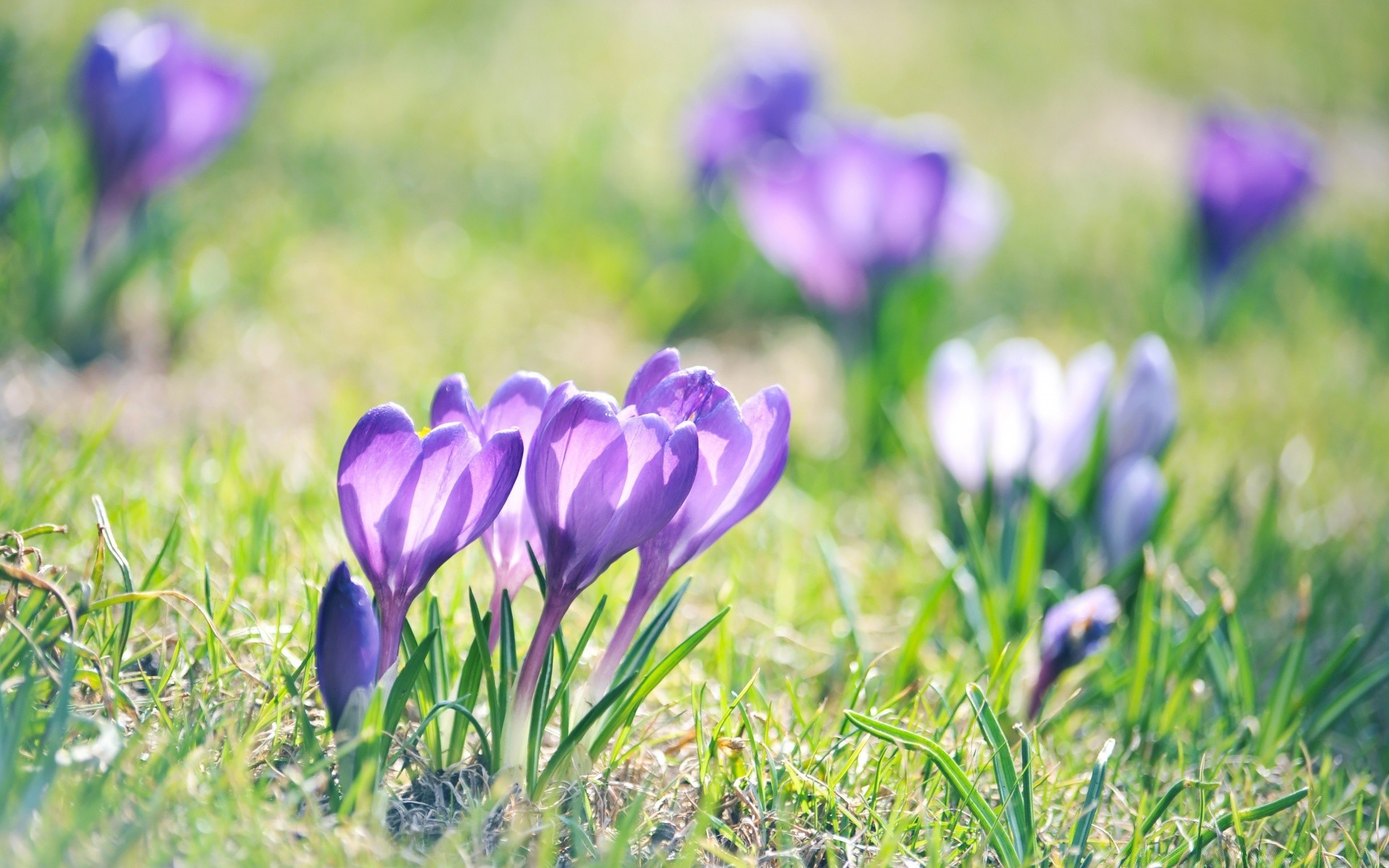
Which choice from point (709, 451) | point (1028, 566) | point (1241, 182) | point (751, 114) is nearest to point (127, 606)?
point (709, 451)

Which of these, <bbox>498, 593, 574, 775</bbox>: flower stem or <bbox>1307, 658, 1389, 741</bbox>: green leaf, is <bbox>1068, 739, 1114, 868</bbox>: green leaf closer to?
<bbox>1307, 658, 1389, 741</bbox>: green leaf

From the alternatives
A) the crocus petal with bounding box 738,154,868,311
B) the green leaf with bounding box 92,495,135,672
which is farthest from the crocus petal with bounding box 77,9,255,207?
the green leaf with bounding box 92,495,135,672

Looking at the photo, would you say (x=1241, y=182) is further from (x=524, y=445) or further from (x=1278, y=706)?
(x=524, y=445)

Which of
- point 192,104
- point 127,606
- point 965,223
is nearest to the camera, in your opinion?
point 127,606

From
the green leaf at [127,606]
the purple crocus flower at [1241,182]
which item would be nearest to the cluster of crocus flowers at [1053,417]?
the green leaf at [127,606]

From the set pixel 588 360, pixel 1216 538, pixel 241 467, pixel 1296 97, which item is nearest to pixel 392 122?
pixel 588 360

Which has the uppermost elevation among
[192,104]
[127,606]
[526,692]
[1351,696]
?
[192,104]

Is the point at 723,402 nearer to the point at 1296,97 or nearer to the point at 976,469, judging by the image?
the point at 976,469
